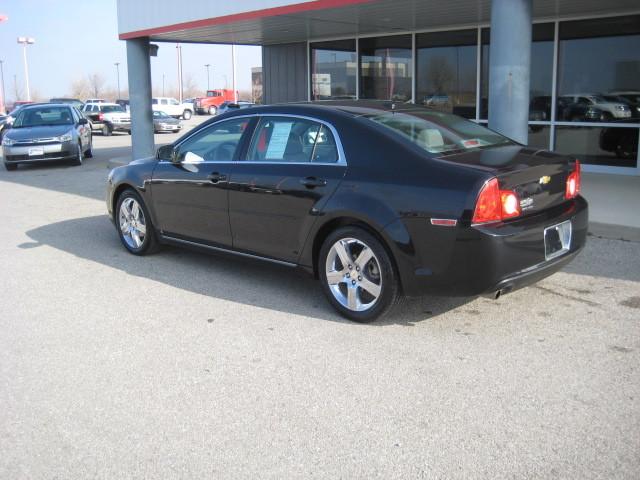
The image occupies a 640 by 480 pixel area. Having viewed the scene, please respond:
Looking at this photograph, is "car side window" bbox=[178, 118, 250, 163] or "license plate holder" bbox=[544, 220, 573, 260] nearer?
"license plate holder" bbox=[544, 220, 573, 260]

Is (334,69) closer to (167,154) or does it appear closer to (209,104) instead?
(167,154)

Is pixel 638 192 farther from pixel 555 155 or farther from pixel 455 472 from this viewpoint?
pixel 455 472

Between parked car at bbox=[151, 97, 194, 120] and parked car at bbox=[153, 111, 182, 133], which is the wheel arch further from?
parked car at bbox=[151, 97, 194, 120]

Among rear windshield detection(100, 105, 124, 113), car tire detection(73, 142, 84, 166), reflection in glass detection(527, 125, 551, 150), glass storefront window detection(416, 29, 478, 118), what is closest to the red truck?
rear windshield detection(100, 105, 124, 113)

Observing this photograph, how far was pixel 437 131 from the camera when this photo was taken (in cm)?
516

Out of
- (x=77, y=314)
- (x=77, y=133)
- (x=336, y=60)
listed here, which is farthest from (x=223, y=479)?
(x=77, y=133)

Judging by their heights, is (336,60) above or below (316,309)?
above

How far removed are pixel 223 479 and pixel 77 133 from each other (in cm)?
1499

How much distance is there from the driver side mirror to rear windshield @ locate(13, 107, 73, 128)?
11.5 m

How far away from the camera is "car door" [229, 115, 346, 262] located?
502 cm

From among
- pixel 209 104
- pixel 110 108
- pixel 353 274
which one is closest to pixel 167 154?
pixel 353 274

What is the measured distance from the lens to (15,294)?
5.82 metres

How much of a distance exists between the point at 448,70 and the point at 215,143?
29.5ft

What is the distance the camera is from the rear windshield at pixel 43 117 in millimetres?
16484
